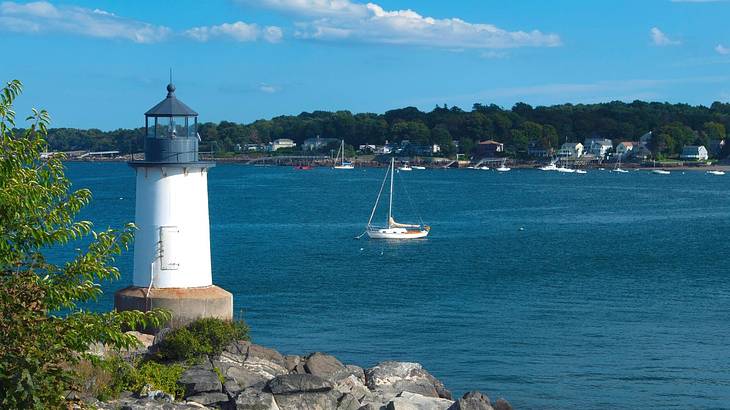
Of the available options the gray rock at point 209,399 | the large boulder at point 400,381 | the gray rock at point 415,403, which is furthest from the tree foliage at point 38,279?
the large boulder at point 400,381

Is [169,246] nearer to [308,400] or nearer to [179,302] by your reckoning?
[179,302]

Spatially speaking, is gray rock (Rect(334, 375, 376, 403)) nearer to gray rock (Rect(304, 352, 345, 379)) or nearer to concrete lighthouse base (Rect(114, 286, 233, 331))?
gray rock (Rect(304, 352, 345, 379))

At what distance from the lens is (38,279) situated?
1109cm

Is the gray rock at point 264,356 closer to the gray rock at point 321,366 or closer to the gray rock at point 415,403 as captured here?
the gray rock at point 321,366

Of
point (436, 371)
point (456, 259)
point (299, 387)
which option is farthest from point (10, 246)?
point (456, 259)

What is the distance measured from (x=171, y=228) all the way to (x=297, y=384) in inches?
151

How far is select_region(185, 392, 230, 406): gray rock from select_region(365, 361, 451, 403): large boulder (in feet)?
10.2

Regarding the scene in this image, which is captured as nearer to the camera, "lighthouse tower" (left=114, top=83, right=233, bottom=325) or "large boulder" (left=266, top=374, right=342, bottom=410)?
"large boulder" (left=266, top=374, right=342, bottom=410)

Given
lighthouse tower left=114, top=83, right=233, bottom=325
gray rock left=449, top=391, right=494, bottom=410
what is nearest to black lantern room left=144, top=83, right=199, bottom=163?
lighthouse tower left=114, top=83, right=233, bottom=325

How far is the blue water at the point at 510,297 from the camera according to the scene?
25.7 metres

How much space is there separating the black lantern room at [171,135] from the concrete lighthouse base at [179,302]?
86.9 inches

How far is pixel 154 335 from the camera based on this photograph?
18.8 meters

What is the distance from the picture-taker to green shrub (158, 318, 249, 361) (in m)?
16.9

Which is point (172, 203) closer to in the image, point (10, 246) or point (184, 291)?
point (184, 291)
